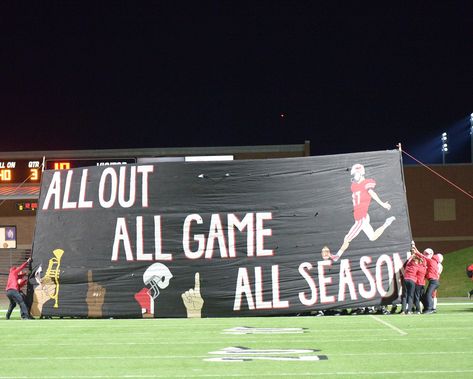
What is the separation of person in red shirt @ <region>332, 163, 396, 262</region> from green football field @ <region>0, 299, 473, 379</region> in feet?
7.85

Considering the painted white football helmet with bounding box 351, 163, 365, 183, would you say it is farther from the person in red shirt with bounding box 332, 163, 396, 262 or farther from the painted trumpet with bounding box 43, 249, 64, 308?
the painted trumpet with bounding box 43, 249, 64, 308

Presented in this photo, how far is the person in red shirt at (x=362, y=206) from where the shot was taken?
59.4 ft

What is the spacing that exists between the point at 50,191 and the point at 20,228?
19.5m

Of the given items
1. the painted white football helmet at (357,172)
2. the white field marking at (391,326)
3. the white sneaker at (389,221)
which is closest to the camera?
the white field marking at (391,326)

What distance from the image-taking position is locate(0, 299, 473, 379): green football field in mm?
8984

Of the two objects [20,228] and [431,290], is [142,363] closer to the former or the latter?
[431,290]

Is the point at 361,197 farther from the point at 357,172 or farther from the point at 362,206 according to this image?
the point at 357,172

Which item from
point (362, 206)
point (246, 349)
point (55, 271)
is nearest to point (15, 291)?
point (55, 271)

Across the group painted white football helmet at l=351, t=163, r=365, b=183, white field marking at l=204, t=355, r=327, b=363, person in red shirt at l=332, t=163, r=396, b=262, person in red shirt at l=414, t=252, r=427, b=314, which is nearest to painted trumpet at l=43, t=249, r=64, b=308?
person in red shirt at l=332, t=163, r=396, b=262

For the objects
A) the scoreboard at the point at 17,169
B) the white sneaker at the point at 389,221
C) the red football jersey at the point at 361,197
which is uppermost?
the scoreboard at the point at 17,169

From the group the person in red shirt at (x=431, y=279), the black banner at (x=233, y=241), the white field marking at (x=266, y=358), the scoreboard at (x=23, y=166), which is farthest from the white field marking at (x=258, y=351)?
the scoreboard at (x=23, y=166)

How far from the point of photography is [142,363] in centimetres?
977

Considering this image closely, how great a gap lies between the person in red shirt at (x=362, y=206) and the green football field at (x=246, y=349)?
7.85ft

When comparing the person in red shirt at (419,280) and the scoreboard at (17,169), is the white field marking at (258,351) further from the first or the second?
the scoreboard at (17,169)
